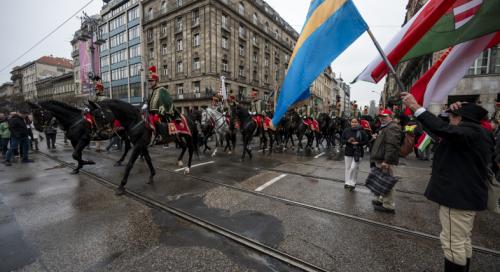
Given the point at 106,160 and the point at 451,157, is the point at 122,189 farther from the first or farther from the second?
the point at 451,157

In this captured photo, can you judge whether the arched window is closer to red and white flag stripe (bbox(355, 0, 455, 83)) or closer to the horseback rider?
the horseback rider

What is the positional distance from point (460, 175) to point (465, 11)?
2187 mm

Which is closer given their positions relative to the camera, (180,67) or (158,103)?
(158,103)

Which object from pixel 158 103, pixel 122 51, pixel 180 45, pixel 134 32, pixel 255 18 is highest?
pixel 255 18

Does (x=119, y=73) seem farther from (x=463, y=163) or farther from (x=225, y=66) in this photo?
(x=463, y=163)

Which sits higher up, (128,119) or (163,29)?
(163,29)

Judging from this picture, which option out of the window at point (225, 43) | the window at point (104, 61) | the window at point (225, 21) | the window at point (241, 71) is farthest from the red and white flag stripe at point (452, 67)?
the window at point (104, 61)

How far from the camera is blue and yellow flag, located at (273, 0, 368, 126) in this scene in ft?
9.87

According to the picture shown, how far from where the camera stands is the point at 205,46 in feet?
103

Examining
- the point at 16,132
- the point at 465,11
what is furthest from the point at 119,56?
the point at 465,11

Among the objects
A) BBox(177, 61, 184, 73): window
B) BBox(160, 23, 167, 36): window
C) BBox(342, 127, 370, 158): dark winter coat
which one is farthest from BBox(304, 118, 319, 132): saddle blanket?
BBox(160, 23, 167, 36): window

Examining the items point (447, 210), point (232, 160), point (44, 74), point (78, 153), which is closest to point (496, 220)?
point (447, 210)

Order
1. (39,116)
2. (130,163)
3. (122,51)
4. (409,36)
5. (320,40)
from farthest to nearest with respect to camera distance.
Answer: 1. (122,51)
2. (39,116)
3. (130,163)
4. (320,40)
5. (409,36)

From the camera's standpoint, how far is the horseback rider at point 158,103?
636 centimetres
